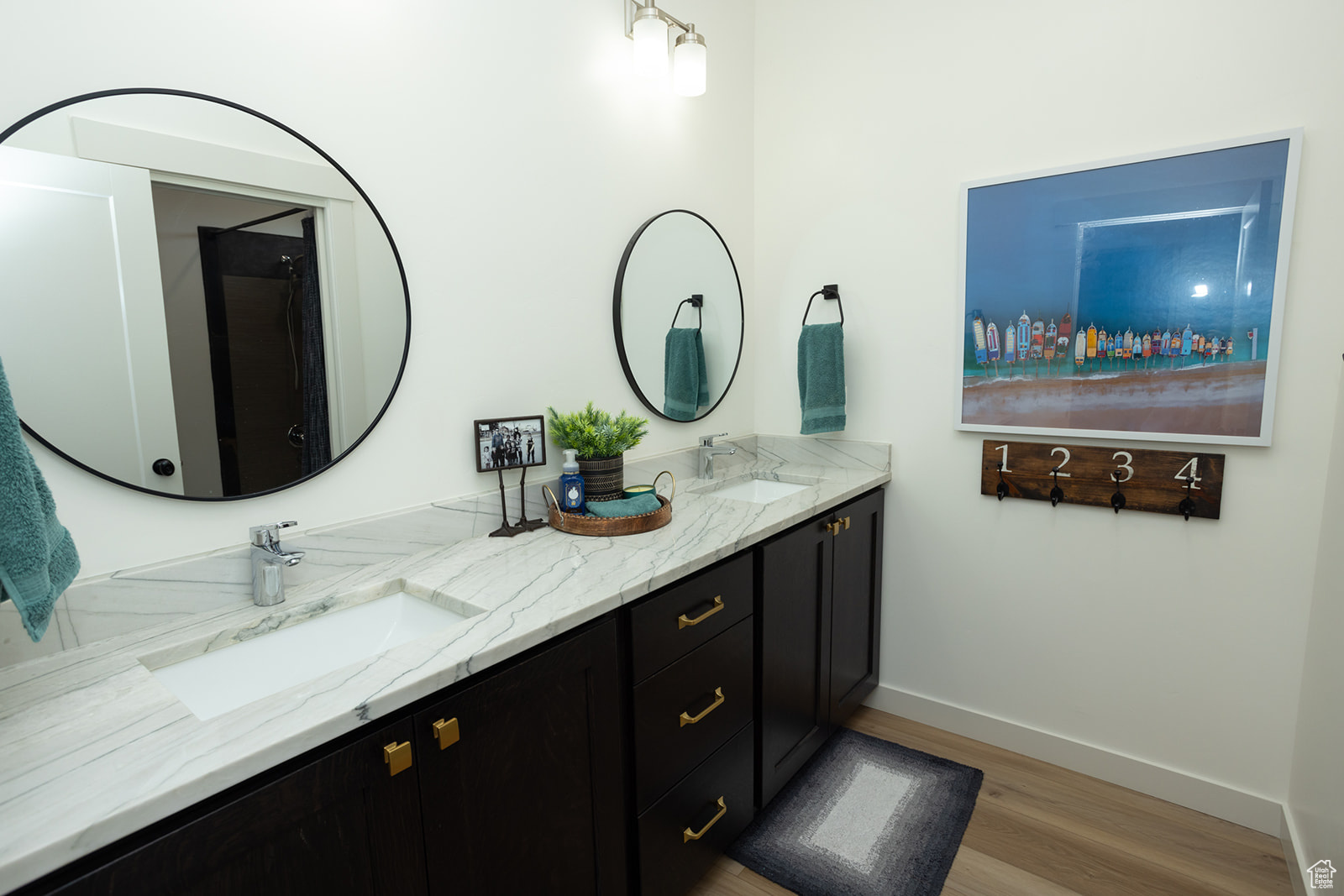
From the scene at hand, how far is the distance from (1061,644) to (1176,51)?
69.9 inches

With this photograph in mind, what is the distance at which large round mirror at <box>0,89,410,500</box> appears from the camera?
1007 millimetres

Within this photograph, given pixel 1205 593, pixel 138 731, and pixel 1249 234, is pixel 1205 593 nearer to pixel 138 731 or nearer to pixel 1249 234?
pixel 1249 234

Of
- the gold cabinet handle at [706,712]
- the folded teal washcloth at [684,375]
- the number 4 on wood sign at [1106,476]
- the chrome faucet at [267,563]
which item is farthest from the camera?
the folded teal washcloth at [684,375]

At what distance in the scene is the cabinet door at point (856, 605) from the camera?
2.09 metres

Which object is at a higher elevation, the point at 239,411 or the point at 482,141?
the point at 482,141

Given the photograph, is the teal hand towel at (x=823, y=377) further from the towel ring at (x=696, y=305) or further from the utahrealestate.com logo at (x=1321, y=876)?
the utahrealestate.com logo at (x=1321, y=876)

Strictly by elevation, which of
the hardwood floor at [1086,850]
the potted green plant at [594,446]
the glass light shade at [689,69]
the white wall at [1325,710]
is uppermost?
the glass light shade at [689,69]

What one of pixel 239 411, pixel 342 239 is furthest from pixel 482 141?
pixel 239 411

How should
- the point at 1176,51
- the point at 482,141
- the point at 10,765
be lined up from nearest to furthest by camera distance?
the point at 10,765, the point at 482,141, the point at 1176,51

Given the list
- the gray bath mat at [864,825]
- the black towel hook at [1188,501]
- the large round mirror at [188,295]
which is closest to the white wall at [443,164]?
the large round mirror at [188,295]

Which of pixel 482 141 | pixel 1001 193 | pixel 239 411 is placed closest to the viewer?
pixel 239 411

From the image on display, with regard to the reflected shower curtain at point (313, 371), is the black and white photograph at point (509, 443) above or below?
below

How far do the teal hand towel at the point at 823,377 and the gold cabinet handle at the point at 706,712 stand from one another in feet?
3.72

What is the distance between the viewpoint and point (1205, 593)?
1.89 m
